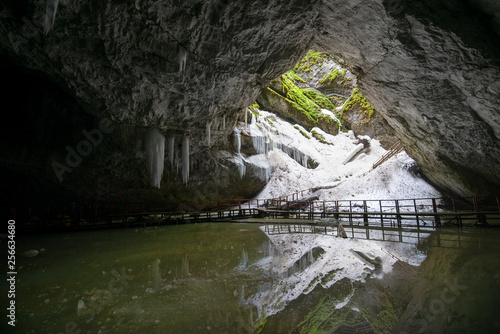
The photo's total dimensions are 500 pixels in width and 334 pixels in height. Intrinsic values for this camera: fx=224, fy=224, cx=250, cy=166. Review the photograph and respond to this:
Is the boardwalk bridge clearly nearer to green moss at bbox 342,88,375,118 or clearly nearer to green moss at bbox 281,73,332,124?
green moss at bbox 281,73,332,124

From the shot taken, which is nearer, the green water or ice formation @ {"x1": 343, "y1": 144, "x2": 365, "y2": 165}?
the green water

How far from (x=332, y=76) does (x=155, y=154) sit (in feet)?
115

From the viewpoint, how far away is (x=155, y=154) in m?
12.1

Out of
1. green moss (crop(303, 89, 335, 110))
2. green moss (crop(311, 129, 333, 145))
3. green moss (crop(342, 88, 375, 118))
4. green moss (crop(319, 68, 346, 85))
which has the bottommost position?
green moss (crop(311, 129, 333, 145))

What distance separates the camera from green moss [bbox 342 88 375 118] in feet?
100

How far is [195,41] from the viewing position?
322 inches

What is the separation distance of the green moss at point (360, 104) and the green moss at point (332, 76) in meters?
6.62

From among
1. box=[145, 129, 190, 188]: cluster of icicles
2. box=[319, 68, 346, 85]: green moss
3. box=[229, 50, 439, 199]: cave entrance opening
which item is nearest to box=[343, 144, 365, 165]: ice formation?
box=[229, 50, 439, 199]: cave entrance opening

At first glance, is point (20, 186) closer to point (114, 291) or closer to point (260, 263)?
point (114, 291)
